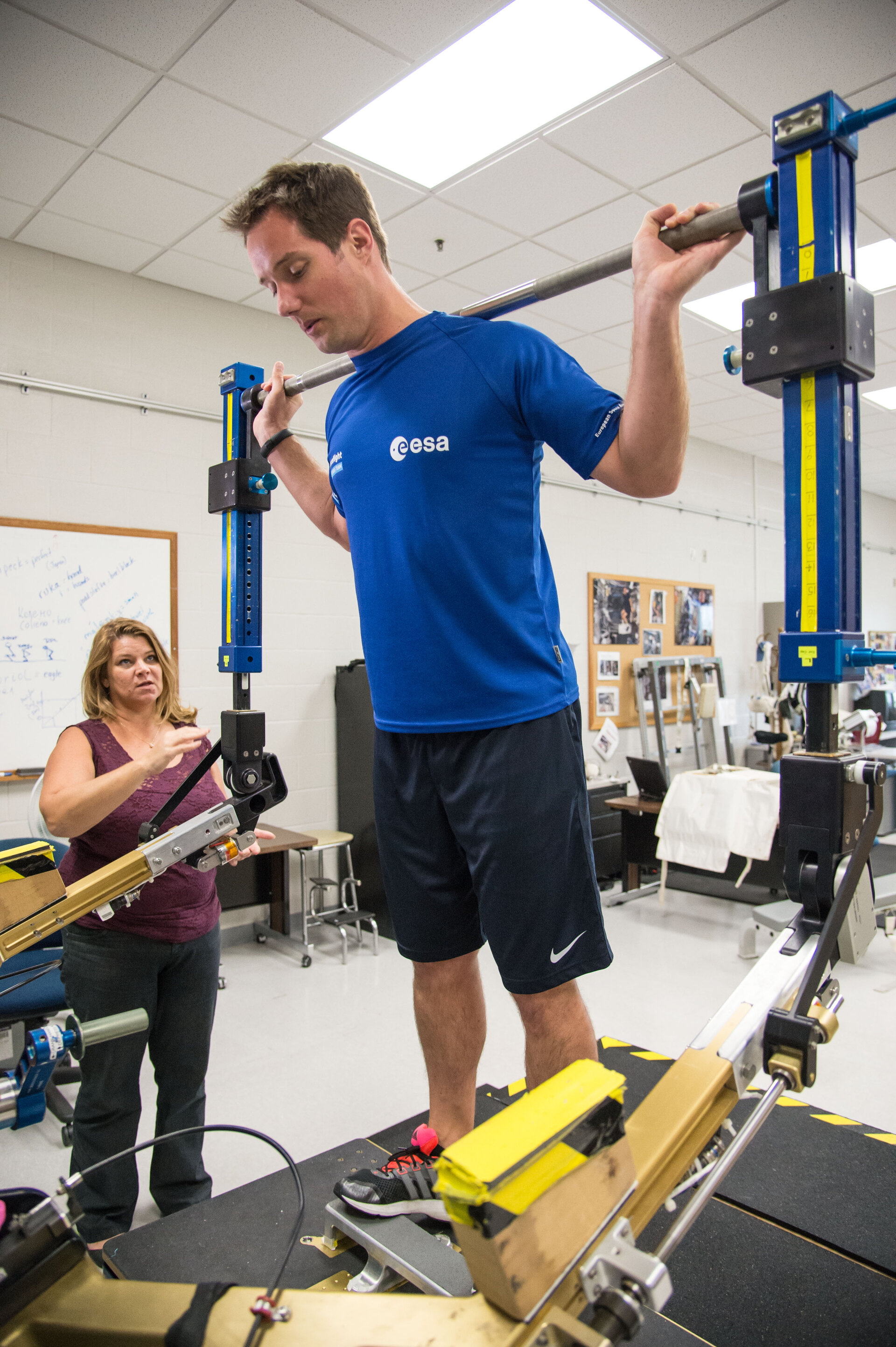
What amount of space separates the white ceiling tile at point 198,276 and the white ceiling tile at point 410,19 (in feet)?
5.46

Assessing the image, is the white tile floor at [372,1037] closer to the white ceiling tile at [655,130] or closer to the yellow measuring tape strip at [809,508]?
the yellow measuring tape strip at [809,508]

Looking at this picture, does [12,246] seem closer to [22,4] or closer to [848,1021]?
[22,4]

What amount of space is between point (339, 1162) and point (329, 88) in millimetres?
3190

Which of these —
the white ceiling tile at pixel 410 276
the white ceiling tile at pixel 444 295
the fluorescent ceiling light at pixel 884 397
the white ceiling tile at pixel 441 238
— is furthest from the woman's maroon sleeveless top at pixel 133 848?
the fluorescent ceiling light at pixel 884 397

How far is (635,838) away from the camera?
5.27 m

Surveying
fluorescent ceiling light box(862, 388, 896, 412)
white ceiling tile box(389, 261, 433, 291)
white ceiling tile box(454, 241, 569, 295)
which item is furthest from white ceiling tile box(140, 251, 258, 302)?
fluorescent ceiling light box(862, 388, 896, 412)

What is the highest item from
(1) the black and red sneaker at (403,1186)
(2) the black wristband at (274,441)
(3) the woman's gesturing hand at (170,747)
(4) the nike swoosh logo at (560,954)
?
(2) the black wristband at (274,441)

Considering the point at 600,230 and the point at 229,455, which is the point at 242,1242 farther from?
the point at 600,230

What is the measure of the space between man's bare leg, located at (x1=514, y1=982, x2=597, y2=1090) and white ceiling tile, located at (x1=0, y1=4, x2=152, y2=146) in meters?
3.07

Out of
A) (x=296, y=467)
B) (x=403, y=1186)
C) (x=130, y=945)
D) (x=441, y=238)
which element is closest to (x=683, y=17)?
(x=441, y=238)

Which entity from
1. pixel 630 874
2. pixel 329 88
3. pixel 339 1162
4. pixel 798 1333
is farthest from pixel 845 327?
pixel 630 874

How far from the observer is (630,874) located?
529cm

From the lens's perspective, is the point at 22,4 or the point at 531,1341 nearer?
the point at 531,1341

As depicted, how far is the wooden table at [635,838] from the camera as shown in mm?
5156
